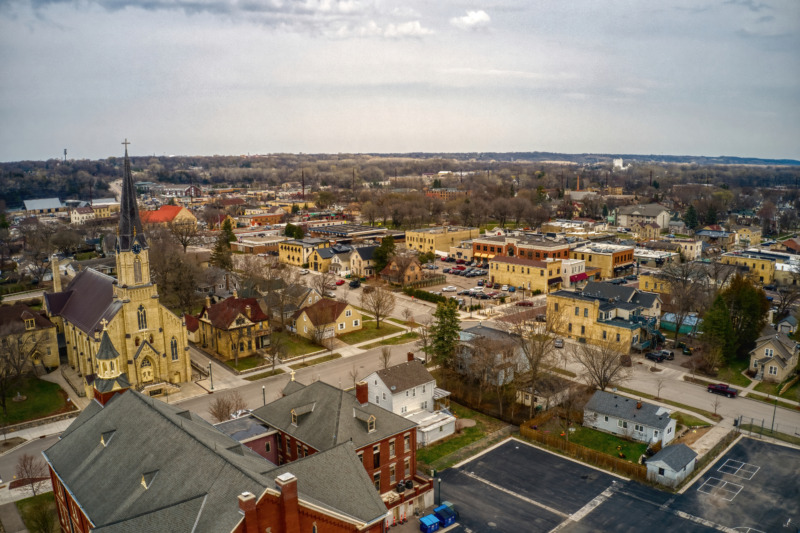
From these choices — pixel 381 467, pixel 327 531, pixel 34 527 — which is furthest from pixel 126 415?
pixel 381 467

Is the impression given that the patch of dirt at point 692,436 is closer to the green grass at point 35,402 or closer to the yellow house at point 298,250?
the green grass at point 35,402

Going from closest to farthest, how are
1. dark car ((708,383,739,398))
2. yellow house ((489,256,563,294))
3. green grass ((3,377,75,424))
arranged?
1. green grass ((3,377,75,424))
2. dark car ((708,383,739,398))
3. yellow house ((489,256,563,294))

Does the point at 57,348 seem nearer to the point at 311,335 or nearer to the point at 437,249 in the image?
the point at 311,335

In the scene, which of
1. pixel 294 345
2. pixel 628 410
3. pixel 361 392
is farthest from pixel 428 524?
pixel 294 345

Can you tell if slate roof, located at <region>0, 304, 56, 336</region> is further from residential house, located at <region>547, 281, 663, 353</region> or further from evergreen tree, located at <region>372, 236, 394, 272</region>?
residential house, located at <region>547, 281, 663, 353</region>

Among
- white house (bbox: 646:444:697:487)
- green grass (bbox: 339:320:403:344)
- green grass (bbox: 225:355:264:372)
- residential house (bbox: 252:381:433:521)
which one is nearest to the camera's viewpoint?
residential house (bbox: 252:381:433:521)

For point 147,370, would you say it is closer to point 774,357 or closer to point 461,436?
point 461,436

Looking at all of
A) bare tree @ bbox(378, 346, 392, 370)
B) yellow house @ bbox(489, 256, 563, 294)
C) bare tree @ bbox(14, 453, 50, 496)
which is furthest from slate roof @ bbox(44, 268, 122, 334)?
yellow house @ bbox(489, 256, 563, 294)
